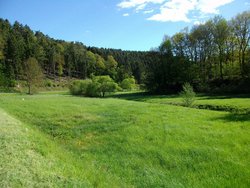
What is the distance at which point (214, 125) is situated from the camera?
752 inches

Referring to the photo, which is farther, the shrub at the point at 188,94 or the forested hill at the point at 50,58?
the forested hill at the point at 50,58

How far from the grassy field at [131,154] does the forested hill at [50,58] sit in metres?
80.8

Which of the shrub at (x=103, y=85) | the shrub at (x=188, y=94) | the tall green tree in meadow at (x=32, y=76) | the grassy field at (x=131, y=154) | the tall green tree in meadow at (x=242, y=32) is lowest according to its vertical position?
the grassy field at (x=131, y=154)

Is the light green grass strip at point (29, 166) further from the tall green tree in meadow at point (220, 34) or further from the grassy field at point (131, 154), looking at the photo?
the tall green tree in meadow at point (220, 34)

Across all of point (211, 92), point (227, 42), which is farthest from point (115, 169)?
point (227, 42)

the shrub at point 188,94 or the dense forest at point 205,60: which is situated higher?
the dense forest at point 205,60

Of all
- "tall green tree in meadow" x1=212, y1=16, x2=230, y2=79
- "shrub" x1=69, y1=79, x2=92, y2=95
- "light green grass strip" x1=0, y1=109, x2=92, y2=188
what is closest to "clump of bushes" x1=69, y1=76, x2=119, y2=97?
"shrub" x1=69, y1=79, x2=92, y2=95

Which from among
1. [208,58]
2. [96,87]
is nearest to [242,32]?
[208,58]

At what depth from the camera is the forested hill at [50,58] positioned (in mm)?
111562

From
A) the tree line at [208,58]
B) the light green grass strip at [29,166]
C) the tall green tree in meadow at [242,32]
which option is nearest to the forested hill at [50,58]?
the tree line at [208,58]

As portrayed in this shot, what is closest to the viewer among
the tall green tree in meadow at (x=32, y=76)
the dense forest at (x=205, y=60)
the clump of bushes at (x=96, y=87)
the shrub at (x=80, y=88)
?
the dense forest at (x=205, y=60)

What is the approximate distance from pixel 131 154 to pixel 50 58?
13231 cm

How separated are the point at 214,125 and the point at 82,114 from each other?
39.6 feet

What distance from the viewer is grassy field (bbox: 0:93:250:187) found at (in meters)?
10.4
